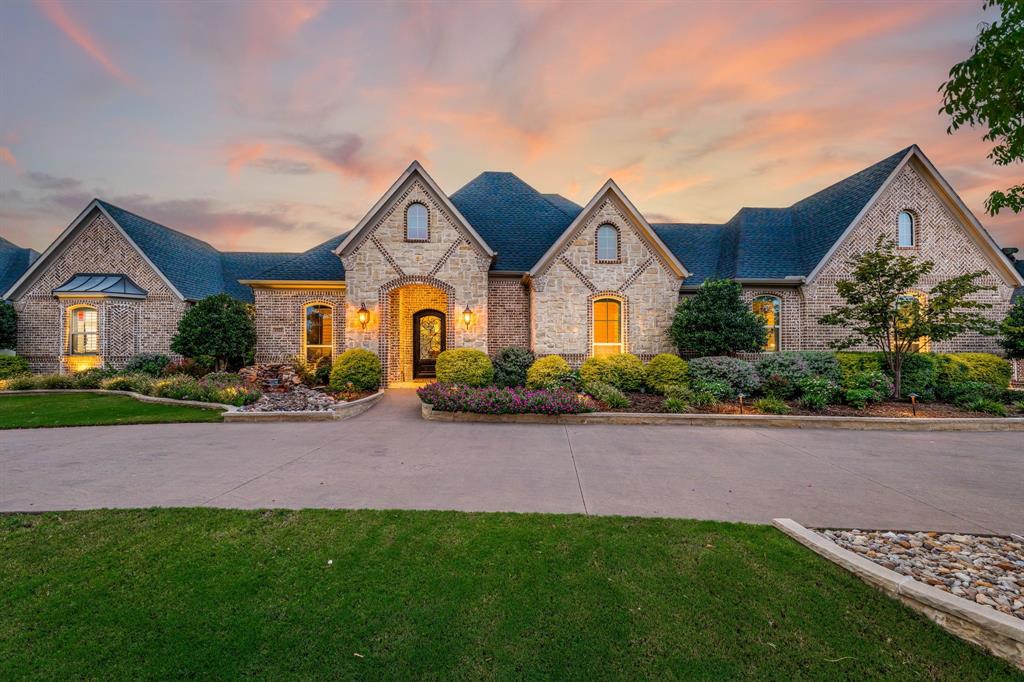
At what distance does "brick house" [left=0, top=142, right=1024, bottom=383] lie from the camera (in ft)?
45.6

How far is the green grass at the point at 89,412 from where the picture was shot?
29.9 ft

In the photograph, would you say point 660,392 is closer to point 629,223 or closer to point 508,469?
point 629,223

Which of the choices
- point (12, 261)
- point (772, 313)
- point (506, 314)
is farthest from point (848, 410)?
point (12, 261)

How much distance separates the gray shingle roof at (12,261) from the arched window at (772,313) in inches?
1418

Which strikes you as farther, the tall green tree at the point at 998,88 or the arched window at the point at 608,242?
the arched window at the point at 608,242

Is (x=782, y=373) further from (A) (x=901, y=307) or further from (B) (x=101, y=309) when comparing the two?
(B) (x=101, y=309)

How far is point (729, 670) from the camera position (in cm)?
229

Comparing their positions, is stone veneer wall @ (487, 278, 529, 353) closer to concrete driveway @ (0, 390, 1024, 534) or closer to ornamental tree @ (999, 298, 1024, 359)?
concrete driveway @ (0, 390, 1024, 534)

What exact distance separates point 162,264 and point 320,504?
20696 millimetres

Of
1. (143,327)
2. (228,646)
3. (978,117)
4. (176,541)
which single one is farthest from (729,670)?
(143,327)

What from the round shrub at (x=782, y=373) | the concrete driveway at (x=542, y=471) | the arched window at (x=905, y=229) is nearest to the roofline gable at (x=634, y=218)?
the round shrub at (x=782, y=373)

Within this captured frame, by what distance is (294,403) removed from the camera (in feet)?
34.0

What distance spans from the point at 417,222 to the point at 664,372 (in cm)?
974

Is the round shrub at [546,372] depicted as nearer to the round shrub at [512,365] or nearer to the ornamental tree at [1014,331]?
the round shrub at [512,365]
